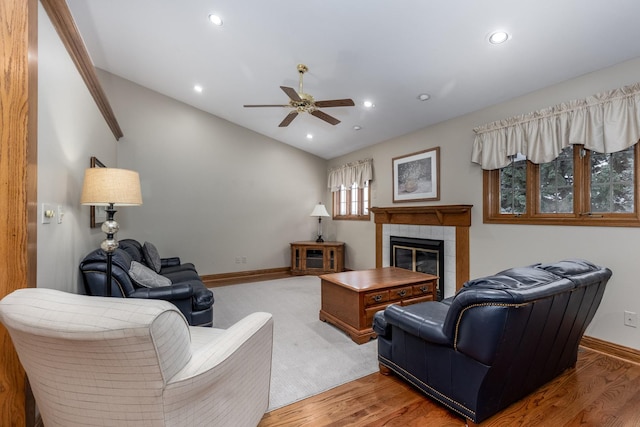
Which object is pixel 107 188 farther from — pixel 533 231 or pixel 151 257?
pixel 533 231

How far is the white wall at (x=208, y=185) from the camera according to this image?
474 centimetres

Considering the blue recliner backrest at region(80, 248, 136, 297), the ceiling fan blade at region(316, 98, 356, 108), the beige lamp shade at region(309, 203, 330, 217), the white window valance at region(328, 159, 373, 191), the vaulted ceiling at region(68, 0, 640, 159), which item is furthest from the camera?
the beige lamp shade at region(309, 203, 330, 217)

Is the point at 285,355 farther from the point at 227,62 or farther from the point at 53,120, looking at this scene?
the point at 227,62

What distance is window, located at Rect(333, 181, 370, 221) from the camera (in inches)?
222

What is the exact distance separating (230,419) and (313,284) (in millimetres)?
3866

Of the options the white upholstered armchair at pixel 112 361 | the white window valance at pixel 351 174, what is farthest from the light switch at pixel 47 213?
the white window valance at pixel 351 174

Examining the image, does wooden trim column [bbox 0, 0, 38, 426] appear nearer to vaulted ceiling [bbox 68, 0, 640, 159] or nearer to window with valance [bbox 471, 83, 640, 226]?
vaulted ceiling [bbox 68, 0, 640, 159]

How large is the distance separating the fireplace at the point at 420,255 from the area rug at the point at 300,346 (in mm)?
1529

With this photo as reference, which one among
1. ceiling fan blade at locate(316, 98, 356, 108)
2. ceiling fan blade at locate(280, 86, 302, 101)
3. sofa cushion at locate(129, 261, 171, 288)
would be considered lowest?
sofa cushion at locate(129, 261, 171, 288)

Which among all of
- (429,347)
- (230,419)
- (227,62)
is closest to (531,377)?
(429,347)

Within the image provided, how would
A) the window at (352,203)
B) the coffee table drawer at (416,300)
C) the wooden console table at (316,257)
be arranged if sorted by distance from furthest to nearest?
the wooden console table at (316,257), the window at (352,203), the coffee table drawer at (416,300)

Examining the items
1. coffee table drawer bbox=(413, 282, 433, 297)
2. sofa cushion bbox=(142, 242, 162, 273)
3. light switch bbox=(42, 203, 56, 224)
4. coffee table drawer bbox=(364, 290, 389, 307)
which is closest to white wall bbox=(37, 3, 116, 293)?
light switch bbox=(42, 203, 56, 224)

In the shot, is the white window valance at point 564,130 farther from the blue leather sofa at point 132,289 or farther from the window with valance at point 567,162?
the blue leather sofa at point 132,289

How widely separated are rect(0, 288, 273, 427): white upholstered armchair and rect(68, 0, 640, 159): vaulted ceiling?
2.65m
